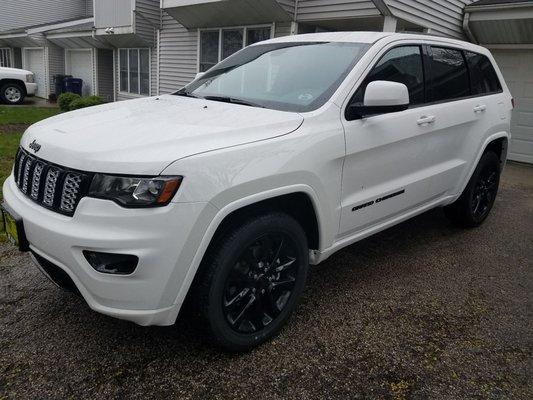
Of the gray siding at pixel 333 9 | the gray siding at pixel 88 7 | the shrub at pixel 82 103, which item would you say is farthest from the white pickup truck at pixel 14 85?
the gray siding at pixel 88 7

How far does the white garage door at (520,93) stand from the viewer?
9070 mm

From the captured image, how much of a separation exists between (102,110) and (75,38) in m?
17.3

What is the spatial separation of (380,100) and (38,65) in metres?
22.8

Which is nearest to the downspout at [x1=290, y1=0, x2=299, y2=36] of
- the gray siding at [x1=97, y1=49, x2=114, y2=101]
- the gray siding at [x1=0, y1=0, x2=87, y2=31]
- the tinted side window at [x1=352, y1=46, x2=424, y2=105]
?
the tinted side window at [x1=352, y1=46, x2=424, y2=105]

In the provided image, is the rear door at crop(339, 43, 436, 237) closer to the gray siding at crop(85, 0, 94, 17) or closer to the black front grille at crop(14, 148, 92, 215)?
the black front grille at crop(14, 148, 92, 215)

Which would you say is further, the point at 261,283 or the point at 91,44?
the point at 91,44

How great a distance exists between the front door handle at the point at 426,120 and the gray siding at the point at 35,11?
954 inches

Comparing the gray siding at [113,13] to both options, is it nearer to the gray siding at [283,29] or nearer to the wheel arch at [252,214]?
the gray siding at [283,29]

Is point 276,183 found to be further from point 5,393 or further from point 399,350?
point 5,393

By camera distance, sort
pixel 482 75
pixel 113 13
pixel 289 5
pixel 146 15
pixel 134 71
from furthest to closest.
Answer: pixel 134 71, pixel 113 13, pixel 146 15, pixel 289 5, pixel 482 75

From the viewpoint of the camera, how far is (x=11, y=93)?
16.5 meters

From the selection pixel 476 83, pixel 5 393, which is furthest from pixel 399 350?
pixel 476 83

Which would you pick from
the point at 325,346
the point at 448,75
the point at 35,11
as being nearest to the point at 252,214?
the point at 325,346

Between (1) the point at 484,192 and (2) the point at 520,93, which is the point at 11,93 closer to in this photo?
(2) the point at 520,93
